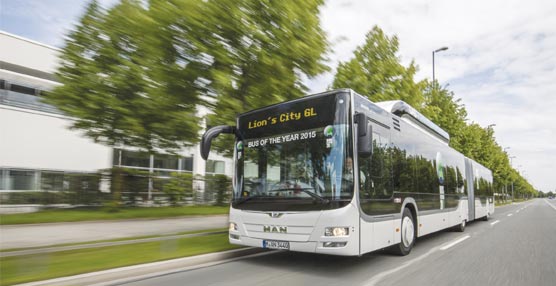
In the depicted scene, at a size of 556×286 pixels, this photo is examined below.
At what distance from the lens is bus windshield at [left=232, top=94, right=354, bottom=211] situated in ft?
19.9

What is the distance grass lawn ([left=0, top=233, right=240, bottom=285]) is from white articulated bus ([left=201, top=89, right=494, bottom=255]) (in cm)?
149

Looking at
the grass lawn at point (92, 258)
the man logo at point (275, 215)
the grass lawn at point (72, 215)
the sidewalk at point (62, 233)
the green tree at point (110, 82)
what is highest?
the green tree at point (110, 82)

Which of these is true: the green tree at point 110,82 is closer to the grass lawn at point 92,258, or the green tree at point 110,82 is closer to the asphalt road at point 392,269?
the grass lawn at point 92,258

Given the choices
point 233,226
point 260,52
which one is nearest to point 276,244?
point 233,226

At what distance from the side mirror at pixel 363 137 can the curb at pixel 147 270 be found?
3497mm

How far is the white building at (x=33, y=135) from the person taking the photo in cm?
1902

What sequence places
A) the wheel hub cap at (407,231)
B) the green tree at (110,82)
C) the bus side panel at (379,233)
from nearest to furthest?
Answer: the bus side panel at (379,233)
the wheel hub cap at (407,231)
the green tree at (110,82)

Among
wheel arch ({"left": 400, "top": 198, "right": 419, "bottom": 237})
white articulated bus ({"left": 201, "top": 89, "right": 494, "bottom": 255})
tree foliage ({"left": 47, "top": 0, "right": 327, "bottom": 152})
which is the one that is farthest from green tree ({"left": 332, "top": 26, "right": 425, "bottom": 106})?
wheel arch ({"left": 400, "top": 198, "right": 419, "bottom": 237})

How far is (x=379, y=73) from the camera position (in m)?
17.3

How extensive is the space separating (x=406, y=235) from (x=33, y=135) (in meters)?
21.3

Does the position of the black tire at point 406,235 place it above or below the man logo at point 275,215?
below

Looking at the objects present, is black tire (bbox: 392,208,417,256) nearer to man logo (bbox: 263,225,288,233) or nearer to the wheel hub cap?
the wheel hub cap

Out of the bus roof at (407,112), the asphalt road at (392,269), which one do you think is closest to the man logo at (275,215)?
the asphalt road at (392,269)

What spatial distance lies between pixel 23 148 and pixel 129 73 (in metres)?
12.9
